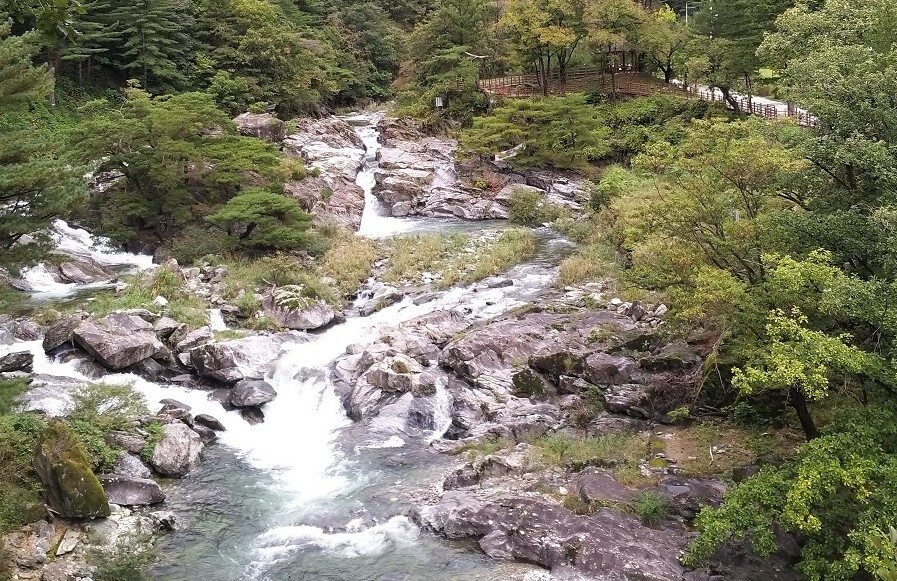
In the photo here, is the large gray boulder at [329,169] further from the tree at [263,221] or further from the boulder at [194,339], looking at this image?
the boulder at [194,339]

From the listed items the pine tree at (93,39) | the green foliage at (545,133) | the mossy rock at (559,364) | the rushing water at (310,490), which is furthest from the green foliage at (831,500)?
the pine tree at (93,39)

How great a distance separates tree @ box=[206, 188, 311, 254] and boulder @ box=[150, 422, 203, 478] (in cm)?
1121

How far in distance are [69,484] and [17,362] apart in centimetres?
607

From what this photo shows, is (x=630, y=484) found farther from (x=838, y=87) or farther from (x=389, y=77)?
(x=389, y=77)

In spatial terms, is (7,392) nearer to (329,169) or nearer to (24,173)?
(24,173)

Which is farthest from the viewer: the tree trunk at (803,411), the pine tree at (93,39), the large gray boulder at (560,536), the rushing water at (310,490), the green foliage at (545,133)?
the pine tree at (93,39)

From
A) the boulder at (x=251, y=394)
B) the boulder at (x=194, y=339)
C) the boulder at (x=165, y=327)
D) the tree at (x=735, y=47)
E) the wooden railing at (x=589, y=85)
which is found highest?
the tree at (x=735, y=47)

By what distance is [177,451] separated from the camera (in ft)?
52.0

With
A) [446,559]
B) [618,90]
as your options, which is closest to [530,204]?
[618,90]

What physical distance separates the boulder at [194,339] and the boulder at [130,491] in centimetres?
568

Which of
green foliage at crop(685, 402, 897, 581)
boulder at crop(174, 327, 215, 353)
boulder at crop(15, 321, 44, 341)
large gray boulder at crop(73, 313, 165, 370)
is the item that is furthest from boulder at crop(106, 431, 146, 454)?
green foliage at crop(685, 402, 897, 581)

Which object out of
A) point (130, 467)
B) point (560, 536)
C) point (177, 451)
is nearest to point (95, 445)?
point (130, 467)

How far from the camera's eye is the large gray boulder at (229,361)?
19.1 meters

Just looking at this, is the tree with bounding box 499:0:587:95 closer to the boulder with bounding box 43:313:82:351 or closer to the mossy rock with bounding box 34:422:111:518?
the boulder with bounding box 43:313:82:351
